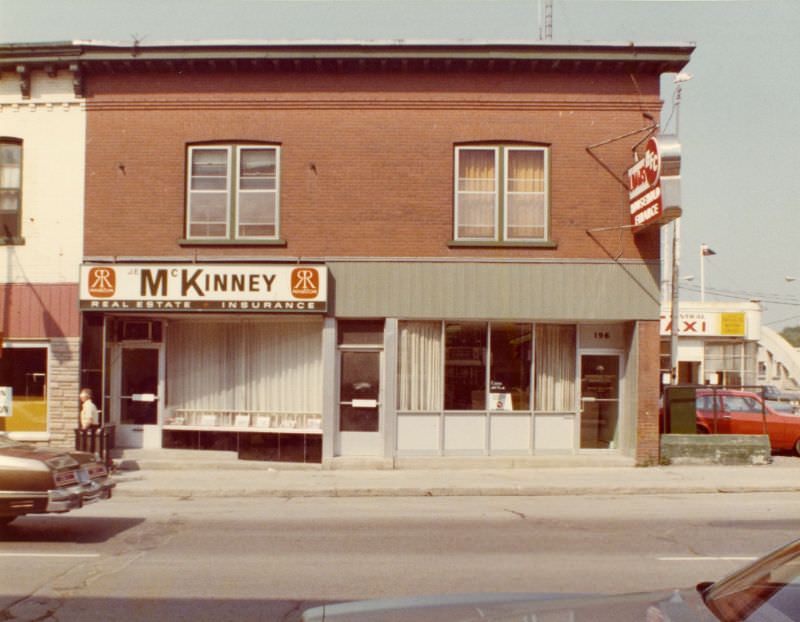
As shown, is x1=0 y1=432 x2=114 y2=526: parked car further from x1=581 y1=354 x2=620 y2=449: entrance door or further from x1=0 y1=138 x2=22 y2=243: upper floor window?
x1=581 y1=354 x2=620 y2=449: entrance door

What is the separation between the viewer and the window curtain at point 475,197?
18438 millimetres

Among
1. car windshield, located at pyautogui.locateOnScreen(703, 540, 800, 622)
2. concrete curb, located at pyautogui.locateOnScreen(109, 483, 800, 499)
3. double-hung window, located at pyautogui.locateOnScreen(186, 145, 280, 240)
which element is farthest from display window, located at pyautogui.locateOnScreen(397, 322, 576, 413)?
car windshield, located at pyautogui.locateOnScreen(703, 540, 800, 622)

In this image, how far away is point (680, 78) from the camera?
2217 cm

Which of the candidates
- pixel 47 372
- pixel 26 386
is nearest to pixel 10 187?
pixel 47 372

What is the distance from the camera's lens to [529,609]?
3.61 metres

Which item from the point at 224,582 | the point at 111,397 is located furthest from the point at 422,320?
the point at 224,582

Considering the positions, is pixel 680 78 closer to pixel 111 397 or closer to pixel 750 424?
pixel 750 424

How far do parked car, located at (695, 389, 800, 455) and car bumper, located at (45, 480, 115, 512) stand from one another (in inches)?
588

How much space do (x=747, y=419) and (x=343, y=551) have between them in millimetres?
14517

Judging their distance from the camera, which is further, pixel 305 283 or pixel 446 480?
pixel 305 283

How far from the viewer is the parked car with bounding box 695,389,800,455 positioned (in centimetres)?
2116

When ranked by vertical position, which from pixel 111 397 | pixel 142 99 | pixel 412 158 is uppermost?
pixel 142 99

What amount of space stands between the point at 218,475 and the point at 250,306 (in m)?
3.39

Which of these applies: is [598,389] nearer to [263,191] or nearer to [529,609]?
[263,191]
